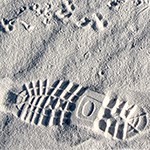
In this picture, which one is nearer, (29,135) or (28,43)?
(29,135)

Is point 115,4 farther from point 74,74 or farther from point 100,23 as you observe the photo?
point 74,74

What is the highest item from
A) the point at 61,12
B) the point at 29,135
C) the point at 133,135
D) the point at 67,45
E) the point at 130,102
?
the point at 61,12

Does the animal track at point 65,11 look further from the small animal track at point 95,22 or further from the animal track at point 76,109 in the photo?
the animal track at point 76,109

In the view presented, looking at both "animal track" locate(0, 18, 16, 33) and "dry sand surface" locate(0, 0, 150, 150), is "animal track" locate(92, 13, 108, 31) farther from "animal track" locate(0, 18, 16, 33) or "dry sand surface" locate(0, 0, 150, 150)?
"animal track" locate(0, 18, 16, 33)

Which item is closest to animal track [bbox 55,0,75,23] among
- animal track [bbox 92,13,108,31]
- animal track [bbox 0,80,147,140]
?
animal track [bbox 92,13,108,31]

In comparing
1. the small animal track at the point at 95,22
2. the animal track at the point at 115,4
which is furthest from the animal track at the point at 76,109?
the animal track at the point at 115,4

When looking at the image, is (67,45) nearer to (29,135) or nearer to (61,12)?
(61,12)

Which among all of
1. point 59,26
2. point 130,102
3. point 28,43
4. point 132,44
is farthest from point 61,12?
point 130,102
